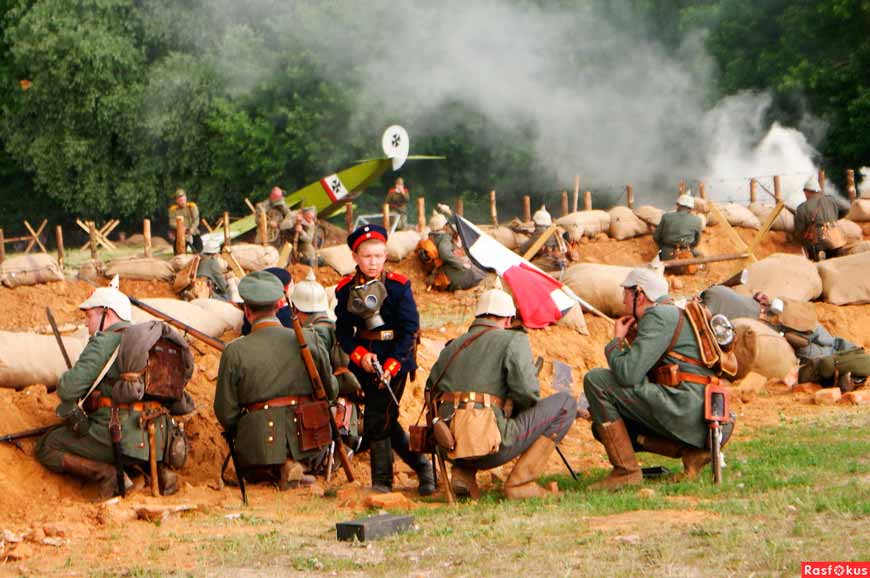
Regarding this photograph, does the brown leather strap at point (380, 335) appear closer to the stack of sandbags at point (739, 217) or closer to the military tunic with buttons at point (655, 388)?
the military tunic with buttons at point (655, 388)

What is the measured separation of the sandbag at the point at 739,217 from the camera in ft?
74.2

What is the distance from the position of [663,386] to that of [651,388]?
0.07m

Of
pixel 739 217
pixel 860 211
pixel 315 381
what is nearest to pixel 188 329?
pixel 315 381

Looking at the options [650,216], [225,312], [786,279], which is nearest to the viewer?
[225,312]

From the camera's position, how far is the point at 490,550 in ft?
18.7

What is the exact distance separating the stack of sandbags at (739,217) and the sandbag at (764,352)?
416 inches

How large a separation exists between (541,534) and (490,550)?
35 cm

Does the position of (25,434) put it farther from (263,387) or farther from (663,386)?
(663,386)

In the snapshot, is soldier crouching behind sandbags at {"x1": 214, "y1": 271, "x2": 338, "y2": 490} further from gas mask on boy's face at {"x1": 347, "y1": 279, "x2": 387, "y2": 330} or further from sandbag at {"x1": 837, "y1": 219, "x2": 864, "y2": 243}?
sandbag at {"x1": 837, "y1": 219, "x2": 864, "y2": 243}

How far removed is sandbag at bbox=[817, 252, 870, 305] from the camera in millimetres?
15625

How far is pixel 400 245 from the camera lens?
65.8 ft

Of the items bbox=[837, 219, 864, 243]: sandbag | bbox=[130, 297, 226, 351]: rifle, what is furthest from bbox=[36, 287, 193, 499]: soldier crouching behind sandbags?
bbox=[837, 219, 864, 243]: sandbag

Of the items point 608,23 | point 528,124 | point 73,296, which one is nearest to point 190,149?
point 528,124

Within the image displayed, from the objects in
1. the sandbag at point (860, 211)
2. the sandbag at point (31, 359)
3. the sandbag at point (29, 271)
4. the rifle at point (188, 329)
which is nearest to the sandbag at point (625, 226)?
the sandbag at point (860, 211)
